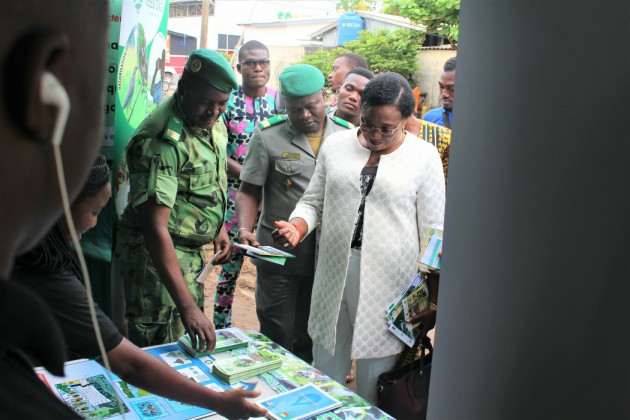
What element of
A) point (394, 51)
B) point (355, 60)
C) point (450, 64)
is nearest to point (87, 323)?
point (450, 64)

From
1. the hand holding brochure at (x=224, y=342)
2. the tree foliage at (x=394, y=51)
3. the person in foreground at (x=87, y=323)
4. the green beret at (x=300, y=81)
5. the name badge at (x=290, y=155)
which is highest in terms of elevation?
the tree foliage at (x=394, y=51)

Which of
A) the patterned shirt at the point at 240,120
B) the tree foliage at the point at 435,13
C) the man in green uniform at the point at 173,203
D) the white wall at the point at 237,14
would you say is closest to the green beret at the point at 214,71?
the man in green uniform at the point at 173,203

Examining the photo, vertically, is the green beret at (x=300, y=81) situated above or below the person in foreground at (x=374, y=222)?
above

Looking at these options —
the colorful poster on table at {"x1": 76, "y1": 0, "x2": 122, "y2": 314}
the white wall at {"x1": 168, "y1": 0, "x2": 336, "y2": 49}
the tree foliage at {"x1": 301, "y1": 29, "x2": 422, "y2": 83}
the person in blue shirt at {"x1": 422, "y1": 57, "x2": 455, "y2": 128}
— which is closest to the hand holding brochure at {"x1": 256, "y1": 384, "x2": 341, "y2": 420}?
the colorful poster on table at {"x1": 76, "y1": 0, "x2": 122, "y2": 314}

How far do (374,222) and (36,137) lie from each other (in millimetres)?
2008

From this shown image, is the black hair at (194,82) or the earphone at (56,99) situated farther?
the black hair at (194,82)

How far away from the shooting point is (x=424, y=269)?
91.7 inches

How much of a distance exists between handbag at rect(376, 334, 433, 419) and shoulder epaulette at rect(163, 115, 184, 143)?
132 cm

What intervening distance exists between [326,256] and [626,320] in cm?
184

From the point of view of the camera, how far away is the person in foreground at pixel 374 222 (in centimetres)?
242

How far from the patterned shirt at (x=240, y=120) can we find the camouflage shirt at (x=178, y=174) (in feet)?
4.24

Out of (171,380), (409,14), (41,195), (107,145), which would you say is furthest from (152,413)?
(409,14)

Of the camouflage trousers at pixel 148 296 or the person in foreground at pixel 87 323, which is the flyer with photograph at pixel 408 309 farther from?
the person in foreground at pixel 87 323

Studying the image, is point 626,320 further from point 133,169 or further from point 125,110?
point 125,110
